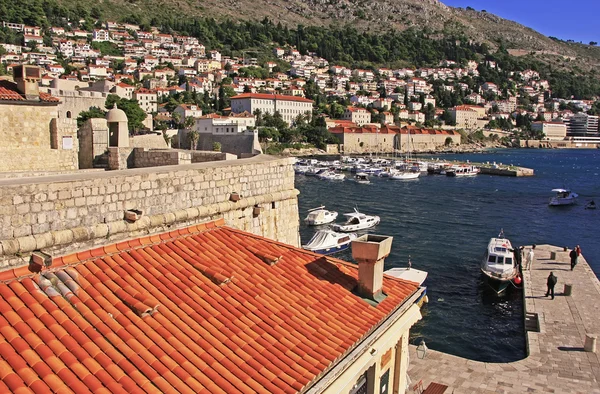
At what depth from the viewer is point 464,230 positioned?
31875 mm

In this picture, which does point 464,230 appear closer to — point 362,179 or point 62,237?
point 362,179

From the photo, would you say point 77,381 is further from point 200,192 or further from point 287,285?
point 200,192

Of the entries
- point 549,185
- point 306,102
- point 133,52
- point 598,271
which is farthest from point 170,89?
point 598,271

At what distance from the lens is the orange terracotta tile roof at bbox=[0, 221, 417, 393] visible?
368cm

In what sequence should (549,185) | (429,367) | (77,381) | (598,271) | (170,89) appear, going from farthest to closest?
(170,89) → (549,185) → (598,271) → (429,367) → (77,381)

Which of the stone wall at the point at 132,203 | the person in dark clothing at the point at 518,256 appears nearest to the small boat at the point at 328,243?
the person in dark clothing at the point at 518,256

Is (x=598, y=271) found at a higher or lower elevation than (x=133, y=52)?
lower

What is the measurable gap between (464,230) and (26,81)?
27616 mm

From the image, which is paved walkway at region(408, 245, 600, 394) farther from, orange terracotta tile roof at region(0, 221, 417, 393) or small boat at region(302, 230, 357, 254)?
small boat at region(302, 230, 357, 254)

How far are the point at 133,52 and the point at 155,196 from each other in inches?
6060

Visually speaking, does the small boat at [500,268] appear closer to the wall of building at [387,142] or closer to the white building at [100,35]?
the wall of building at [387,142]

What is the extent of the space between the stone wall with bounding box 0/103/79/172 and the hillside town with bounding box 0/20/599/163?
173 ft

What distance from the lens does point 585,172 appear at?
76.9m

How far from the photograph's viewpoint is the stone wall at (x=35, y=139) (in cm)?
938
